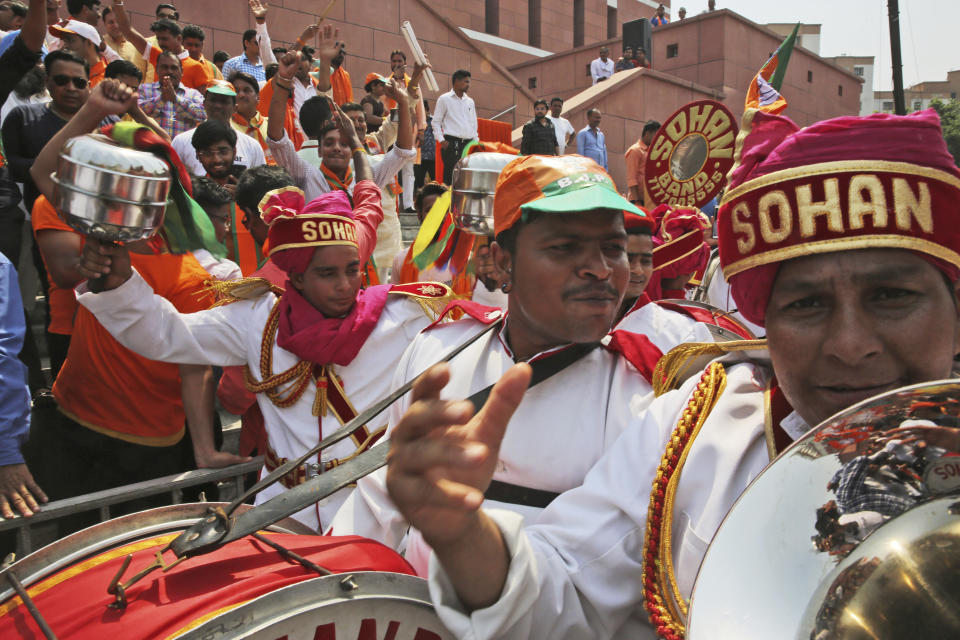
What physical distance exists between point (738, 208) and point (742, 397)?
0.41 meters

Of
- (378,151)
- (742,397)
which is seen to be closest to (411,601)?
(742,397)

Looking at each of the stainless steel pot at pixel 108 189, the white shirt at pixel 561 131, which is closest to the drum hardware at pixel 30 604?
the stainless steel pot at pixel 108 189

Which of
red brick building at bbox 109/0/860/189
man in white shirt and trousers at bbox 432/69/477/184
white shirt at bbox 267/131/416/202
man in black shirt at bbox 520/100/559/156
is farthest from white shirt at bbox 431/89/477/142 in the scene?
red brick building at bbox 109/0/860/189

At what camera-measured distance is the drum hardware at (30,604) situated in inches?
57.2

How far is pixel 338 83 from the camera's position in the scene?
35.7ft

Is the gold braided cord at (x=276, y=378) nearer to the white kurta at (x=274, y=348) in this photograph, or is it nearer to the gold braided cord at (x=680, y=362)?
the white kurta at (x=274, y=348)

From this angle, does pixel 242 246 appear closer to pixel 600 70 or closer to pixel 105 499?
pixel 105 499

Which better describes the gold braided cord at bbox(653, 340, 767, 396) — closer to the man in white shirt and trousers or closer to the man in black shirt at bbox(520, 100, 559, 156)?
the man in white shirt and trousers

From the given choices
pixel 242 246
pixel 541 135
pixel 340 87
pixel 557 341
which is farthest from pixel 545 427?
pixel 541 135

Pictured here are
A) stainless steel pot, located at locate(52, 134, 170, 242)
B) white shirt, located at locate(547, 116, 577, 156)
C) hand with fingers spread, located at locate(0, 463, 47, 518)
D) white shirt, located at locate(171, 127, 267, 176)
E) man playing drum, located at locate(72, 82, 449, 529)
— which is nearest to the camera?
stainless steel pot, located at locate(52, 134, 170, 242)

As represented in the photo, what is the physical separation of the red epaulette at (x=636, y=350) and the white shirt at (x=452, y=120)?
1010 cm

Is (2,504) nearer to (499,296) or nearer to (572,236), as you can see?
(572,236)

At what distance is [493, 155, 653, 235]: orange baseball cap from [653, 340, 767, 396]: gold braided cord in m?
0.43

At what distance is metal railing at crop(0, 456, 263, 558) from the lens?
105 inches
